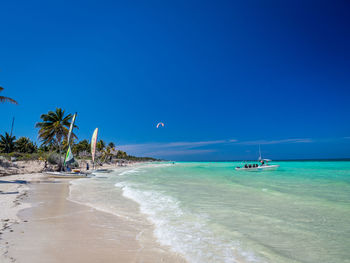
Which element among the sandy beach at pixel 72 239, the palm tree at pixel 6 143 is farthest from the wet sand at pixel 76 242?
the palm tree at pixel 6 143

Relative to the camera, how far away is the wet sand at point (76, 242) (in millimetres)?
3645

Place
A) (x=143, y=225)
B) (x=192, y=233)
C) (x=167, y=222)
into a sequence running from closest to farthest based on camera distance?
1. (x=192, y=233)
2. (x=143, y=225)
3. (x=167, y=222)

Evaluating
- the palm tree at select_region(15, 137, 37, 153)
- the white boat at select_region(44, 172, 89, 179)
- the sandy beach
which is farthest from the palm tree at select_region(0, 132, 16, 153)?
the sandy beach

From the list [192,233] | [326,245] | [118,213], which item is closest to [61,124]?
[118,213]

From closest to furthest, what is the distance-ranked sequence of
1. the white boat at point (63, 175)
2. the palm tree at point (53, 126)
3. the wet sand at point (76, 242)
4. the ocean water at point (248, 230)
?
the wet sand at point (76, 242), the ocean water at point (248, 230), the white boat at point (63, 175), the palm tree at point (53, 126)

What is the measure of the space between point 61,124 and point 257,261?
3864cm

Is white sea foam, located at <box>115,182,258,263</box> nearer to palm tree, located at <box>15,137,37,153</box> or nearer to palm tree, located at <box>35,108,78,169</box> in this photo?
palm tree, located at <box>35,108,78,169</box>

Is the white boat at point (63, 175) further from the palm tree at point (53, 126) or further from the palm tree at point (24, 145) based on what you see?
the palm tree at point (24, 145)

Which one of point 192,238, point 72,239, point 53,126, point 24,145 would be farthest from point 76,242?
point 24,145

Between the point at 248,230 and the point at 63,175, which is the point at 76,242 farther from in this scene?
the point at 63,175

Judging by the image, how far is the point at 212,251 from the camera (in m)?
4.32

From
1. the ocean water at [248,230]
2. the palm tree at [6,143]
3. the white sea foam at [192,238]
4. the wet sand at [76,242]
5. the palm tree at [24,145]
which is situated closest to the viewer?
the wet sand at [76,242]

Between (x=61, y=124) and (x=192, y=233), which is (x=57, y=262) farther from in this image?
(x=61, y=124)

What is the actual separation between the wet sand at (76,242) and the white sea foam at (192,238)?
1.28ft
